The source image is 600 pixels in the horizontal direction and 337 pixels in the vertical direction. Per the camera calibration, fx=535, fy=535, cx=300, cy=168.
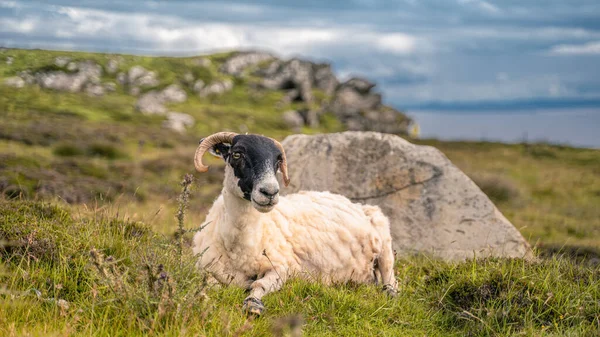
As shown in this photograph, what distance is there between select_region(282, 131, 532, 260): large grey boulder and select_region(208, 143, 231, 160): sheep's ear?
4.80 meters

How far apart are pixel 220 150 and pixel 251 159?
41.9 inches

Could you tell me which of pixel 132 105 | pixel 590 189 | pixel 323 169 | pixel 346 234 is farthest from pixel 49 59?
pixel 132 105

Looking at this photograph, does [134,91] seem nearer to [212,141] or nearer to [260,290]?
[212,141]

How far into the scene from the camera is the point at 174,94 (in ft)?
402

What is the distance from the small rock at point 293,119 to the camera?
4385 inches

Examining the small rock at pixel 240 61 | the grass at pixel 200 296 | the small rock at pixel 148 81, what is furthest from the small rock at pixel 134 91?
the grass at pixel 200 296

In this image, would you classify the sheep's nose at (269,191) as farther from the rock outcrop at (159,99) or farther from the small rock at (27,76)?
the rock outcrop at (159,99)

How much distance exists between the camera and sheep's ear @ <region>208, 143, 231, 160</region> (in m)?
7.95

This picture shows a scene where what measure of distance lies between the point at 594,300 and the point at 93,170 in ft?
75.9

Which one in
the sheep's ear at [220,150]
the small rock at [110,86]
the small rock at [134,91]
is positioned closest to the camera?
the sheep's ear at [220,150]

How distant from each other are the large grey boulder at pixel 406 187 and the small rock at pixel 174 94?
109636mm

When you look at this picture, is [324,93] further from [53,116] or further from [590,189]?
[590,189]

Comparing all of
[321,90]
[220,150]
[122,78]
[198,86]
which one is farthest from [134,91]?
[220,150]

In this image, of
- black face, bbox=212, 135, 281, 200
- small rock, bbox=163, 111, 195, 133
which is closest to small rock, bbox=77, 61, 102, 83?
black face, bbox=212, 135, 281, 200
